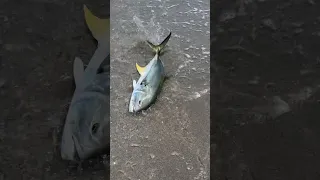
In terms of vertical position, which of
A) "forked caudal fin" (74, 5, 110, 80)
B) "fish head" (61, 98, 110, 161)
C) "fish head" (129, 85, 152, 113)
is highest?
"forked caudal fin" (74, 5, 110, 80)

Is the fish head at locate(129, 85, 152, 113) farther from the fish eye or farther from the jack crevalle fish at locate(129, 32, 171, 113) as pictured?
the fish eye

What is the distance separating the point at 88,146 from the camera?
1.27m

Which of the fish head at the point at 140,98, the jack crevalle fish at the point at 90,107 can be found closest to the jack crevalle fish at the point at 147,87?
the fish head at the point at 140,98

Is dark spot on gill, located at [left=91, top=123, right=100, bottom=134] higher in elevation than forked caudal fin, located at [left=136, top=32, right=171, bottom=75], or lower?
lower

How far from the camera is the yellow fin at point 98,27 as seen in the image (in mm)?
1312

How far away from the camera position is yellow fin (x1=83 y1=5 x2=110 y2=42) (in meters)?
1.31

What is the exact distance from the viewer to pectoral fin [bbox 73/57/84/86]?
1.31 meters

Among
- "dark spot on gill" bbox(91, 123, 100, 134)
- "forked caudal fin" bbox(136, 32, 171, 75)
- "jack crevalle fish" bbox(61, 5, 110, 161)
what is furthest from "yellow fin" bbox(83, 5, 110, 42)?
"dark spot on gill" bbox(91, 123, 100, 134)

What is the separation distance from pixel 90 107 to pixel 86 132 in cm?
7
